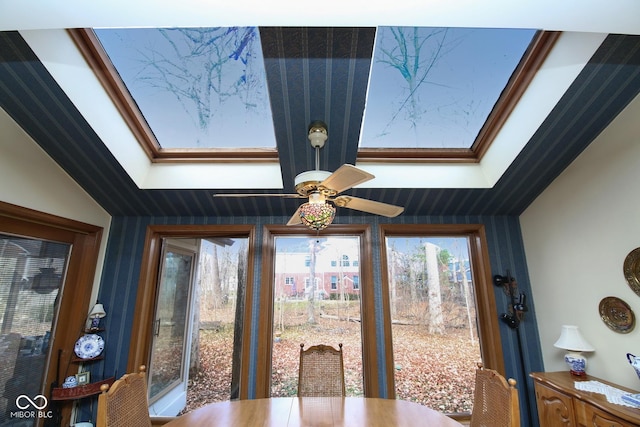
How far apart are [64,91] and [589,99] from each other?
11.3 feet

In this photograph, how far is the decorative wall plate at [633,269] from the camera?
2.03 m

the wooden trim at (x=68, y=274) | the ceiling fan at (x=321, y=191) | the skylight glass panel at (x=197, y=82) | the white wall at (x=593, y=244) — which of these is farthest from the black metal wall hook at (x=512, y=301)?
the wooden trim at (x=68, y=274)

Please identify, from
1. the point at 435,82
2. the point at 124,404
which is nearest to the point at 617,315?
the point at 435,82

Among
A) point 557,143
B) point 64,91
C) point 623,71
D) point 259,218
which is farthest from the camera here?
point 259,218

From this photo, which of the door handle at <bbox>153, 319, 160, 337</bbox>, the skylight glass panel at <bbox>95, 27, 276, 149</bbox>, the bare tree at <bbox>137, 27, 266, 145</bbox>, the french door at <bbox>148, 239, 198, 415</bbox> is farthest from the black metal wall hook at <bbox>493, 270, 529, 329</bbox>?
the door handle at <bbox>153, 319, 160, 337</bbox>

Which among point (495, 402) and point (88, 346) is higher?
point (88, 346)

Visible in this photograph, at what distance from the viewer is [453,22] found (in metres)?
1.32

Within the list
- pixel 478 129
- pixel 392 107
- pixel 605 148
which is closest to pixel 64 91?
pixel 392 107

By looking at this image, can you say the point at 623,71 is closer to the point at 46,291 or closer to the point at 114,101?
the point at 114,101

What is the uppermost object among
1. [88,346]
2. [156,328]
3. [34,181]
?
[34,181]

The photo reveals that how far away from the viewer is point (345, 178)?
1.60 metres

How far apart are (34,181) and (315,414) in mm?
2811

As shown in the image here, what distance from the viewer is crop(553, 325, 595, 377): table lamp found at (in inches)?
91.7

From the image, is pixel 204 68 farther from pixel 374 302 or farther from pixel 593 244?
pixel 593 244
